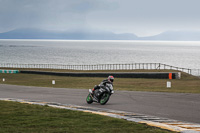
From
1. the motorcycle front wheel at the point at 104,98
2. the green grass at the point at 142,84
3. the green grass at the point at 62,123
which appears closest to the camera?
the green grass at the point at 62,123

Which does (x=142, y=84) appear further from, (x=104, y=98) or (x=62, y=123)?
(x=62, y=123)

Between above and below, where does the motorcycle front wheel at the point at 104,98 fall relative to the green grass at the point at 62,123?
above

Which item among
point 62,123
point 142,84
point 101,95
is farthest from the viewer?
point 142,84

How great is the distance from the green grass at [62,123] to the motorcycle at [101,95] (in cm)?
342

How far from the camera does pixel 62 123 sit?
989cm

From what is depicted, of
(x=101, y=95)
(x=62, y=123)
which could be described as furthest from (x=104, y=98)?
(x=62, y=123)

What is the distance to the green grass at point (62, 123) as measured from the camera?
8.80 meters

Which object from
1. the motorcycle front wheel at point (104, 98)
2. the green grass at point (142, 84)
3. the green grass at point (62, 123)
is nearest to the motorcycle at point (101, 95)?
the motorcycle front wheel at point (104, 98)

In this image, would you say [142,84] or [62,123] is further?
[142,84]

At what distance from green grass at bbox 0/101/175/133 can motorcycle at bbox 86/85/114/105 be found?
342 centimetres

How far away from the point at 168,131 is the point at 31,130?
11.9 feet

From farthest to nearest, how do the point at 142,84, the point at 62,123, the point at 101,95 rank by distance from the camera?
the point at 142,84
the point at 101,95
the point at 62,123

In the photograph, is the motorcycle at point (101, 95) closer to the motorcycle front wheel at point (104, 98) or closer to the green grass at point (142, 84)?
the motorcycle front wheel at point (104, 98)

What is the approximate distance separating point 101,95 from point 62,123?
600 centimetres
